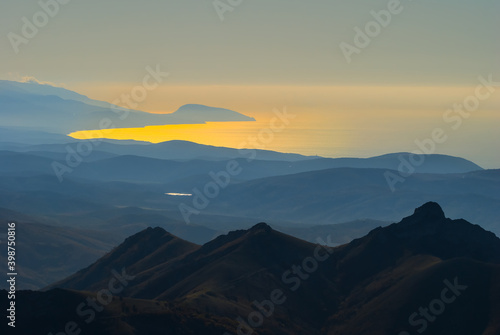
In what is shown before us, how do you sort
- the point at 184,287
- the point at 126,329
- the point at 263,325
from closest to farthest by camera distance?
the point at 126,329 < the point at 263,325 < the point at 184,287

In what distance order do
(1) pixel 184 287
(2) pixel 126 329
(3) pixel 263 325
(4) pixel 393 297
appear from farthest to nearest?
(1) pixel 184 287, (4) pixel 393 297, (3) pixel 263 325, (2) pixel 126 329

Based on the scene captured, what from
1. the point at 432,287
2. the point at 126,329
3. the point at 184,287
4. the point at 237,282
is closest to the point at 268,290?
the point at 237,282

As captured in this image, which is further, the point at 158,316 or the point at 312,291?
the point at 312,291

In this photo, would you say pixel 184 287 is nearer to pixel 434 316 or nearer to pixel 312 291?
pixel 312 291

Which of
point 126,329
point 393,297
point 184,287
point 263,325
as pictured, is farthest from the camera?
point 184,287

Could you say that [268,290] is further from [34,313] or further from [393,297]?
[34,313]

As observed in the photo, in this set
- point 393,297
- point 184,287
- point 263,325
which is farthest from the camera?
point 184,287

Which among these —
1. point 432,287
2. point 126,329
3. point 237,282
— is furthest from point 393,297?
point 126,329
